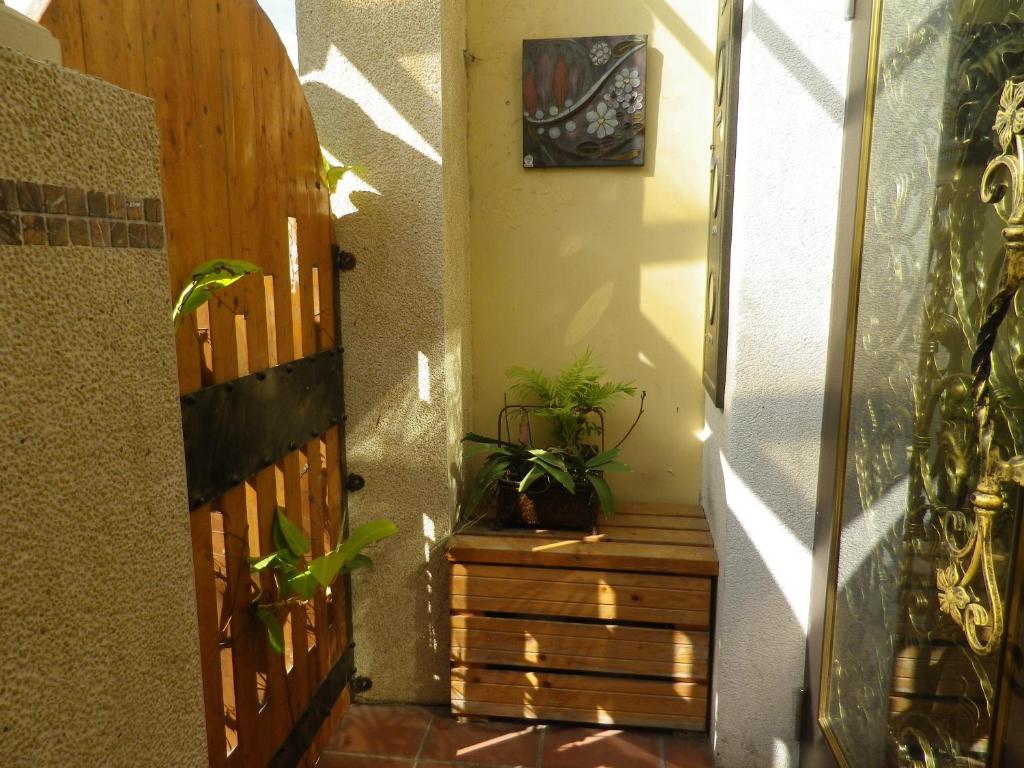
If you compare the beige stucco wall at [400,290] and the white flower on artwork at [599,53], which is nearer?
the beige stucco wall at [400,290]

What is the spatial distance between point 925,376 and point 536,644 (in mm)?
1486

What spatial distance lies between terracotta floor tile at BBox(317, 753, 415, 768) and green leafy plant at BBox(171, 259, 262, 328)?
1.57 metres

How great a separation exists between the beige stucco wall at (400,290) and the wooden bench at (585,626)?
0.55ft

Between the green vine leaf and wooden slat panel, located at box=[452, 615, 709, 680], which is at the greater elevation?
the green vine leaf

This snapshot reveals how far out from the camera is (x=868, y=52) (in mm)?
1729

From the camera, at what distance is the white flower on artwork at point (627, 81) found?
2566 millimetres

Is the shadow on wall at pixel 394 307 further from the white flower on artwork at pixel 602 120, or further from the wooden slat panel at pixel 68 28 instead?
the wooden slat panel at pixel 68 28

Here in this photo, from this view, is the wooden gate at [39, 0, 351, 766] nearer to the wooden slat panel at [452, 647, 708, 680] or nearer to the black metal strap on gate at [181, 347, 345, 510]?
the black metal strap on gate at [181, 347, 345, 510]

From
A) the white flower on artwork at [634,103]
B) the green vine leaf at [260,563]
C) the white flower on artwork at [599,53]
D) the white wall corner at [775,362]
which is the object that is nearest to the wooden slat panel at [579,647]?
the white wall corner at [775,362]

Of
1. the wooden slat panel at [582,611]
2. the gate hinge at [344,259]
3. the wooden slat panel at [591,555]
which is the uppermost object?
the gate hinge at [344,259]

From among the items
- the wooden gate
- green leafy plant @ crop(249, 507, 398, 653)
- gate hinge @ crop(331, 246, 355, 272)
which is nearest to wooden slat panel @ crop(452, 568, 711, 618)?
the wooden gate

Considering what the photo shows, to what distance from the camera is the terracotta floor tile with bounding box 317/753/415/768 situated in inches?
89.9

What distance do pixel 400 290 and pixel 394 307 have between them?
0.19ft

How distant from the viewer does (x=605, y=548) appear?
235 cm
